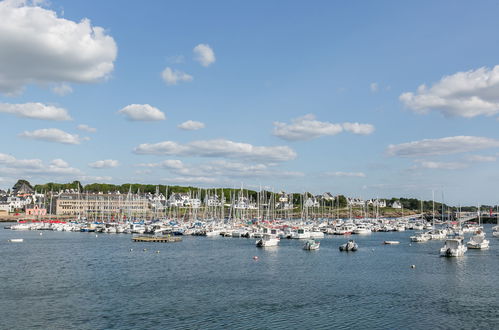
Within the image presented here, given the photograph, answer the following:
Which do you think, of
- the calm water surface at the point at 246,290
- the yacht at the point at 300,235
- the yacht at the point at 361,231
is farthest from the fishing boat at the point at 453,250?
the yacht at the point at 361,231

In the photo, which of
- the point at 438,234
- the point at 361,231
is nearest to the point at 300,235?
the point at 361,231

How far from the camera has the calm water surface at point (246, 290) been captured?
33.4 meters

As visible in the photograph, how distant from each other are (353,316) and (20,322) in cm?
2403

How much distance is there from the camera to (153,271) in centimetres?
5600

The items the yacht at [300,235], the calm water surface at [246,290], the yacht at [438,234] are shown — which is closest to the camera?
the calm water surface at [246,290]

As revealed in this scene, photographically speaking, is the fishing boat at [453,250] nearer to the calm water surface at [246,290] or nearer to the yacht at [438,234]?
the calm water surface at [246,290]

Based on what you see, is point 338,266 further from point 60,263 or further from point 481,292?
point 60,263

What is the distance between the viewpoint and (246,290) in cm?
4447

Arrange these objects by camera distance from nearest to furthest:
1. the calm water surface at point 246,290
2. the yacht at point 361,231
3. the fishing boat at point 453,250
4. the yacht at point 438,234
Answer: the calm water surface at point 246,290 → the fishing boat at point 453,250 → the yacht at point 438,234 → the yacht at point 361,231

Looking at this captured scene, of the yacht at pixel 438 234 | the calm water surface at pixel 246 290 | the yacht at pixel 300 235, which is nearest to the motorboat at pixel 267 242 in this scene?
the calm water surface at pixel 246 290

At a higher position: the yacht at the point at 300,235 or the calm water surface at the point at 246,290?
the yacht at the point at 300,235

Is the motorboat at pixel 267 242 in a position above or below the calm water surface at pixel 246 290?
above

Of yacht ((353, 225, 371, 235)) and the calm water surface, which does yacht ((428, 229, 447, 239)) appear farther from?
the calm water surface

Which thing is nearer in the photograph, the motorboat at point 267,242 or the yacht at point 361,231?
the motorboat at point 267,242
